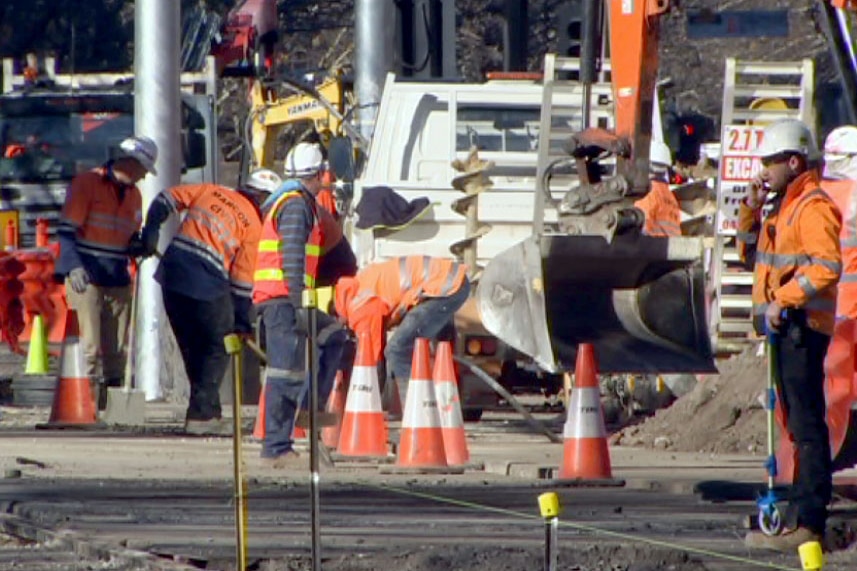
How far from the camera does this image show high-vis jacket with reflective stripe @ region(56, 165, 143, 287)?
1716 cm

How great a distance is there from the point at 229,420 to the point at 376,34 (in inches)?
308

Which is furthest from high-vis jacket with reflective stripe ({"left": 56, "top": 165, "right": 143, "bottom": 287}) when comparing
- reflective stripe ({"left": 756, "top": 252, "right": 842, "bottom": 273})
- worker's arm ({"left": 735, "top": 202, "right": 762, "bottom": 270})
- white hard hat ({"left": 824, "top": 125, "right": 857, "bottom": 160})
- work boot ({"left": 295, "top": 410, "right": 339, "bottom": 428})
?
reflective stripe ({"left": 756, "top": 252, "right": 842, "bottom": 273})

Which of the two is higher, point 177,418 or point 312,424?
point 312,424

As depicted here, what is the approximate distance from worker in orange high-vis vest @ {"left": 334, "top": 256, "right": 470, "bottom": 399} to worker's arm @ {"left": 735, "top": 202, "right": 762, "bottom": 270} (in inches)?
142

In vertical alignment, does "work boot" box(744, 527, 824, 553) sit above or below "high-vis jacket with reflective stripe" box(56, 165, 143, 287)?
below

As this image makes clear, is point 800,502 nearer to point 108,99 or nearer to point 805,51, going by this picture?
point 108,99

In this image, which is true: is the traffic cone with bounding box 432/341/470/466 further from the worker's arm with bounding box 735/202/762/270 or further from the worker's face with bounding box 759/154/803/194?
the worker's face with bounding box 759/154/803/194

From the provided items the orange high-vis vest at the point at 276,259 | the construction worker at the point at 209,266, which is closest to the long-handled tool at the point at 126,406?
the construction worker at the point at 209,266

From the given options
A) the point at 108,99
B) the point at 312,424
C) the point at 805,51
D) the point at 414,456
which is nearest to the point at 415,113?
the point at 414,456

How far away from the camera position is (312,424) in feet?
29.8

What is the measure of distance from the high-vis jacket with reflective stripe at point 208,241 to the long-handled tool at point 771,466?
5.96 m

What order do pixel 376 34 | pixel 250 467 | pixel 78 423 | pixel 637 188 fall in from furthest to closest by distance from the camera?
pixel 376 34 → pixel 78 423 → pixel 637 188 → pixel 250 467

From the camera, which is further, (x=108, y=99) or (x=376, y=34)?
(x=108, y=99)

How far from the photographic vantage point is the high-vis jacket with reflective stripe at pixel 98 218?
56.3 ft
